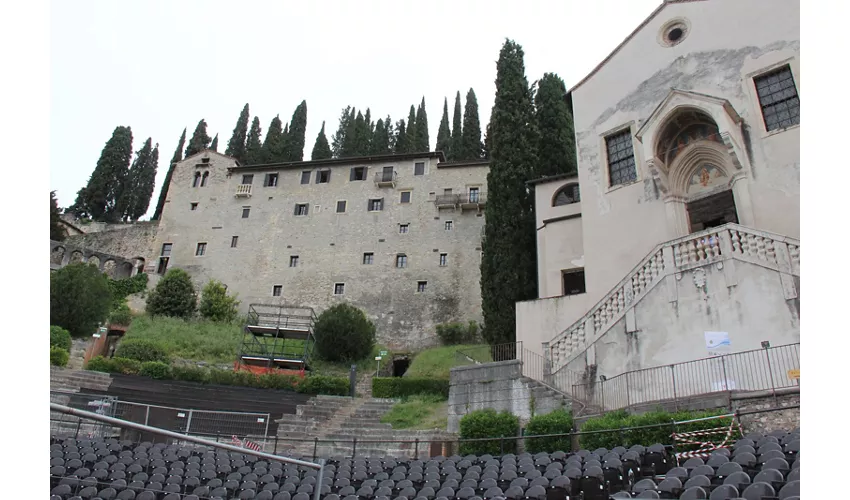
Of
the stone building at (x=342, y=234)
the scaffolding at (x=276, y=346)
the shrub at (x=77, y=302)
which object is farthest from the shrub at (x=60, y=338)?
the stone building at (x=342, y=234)

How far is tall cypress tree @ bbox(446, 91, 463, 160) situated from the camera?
50.1 meters

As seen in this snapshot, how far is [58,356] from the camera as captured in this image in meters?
25.4

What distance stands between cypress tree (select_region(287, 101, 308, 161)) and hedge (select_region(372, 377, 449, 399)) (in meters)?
30.9

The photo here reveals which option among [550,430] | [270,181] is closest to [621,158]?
[550,430]

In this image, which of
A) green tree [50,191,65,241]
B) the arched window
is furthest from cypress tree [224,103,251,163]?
the arched window

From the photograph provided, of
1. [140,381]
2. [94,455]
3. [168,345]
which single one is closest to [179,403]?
[140,381]

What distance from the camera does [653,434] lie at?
11945 millimetres

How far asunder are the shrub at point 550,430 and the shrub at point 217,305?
28.0 m

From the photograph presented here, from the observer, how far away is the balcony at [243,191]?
43969 mm

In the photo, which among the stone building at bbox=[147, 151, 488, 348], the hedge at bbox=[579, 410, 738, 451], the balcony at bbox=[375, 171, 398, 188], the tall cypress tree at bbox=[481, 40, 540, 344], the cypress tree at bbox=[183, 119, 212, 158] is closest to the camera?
the hedge at bbox=[579, 410, 738, 451]

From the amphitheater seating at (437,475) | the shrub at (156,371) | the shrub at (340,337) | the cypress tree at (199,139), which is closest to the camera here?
the amphitheater seating at (437,475)

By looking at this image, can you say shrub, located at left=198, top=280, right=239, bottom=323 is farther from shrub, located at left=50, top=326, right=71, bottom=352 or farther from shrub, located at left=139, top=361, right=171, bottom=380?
shrub, located at left=139, top=361, right=171, bottom=380

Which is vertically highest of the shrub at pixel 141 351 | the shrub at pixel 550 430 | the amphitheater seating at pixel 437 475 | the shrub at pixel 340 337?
the shrub at pixel 340 337

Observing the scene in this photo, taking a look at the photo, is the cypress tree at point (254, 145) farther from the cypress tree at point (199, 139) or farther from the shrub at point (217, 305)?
the shrub at point (217, 305)
